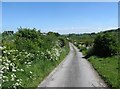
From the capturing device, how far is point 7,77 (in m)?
16.1

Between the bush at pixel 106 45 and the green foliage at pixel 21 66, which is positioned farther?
the bush at pixel 106 45

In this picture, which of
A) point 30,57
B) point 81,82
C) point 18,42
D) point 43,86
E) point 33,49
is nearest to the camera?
point 43,86

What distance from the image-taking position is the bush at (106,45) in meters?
41.3

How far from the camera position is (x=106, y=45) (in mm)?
42031

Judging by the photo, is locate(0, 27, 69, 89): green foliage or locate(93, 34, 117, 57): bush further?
locate(93, 34, 117, 57): bush

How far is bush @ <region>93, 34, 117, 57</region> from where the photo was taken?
4134cm

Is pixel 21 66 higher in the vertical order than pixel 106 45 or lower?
higher

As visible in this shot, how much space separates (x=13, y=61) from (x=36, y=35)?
14668 mm

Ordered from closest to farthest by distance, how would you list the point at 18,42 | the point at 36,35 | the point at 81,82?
the point at 81,82, the point at 18,42, the point at 36,35

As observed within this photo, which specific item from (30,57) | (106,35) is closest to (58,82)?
(30,57)

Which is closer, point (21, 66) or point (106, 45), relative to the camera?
point (21, 66)

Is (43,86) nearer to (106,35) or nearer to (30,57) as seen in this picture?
(30,57)

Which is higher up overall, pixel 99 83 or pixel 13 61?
pixel 13 61

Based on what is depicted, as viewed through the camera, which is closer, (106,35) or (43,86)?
(43,86)
